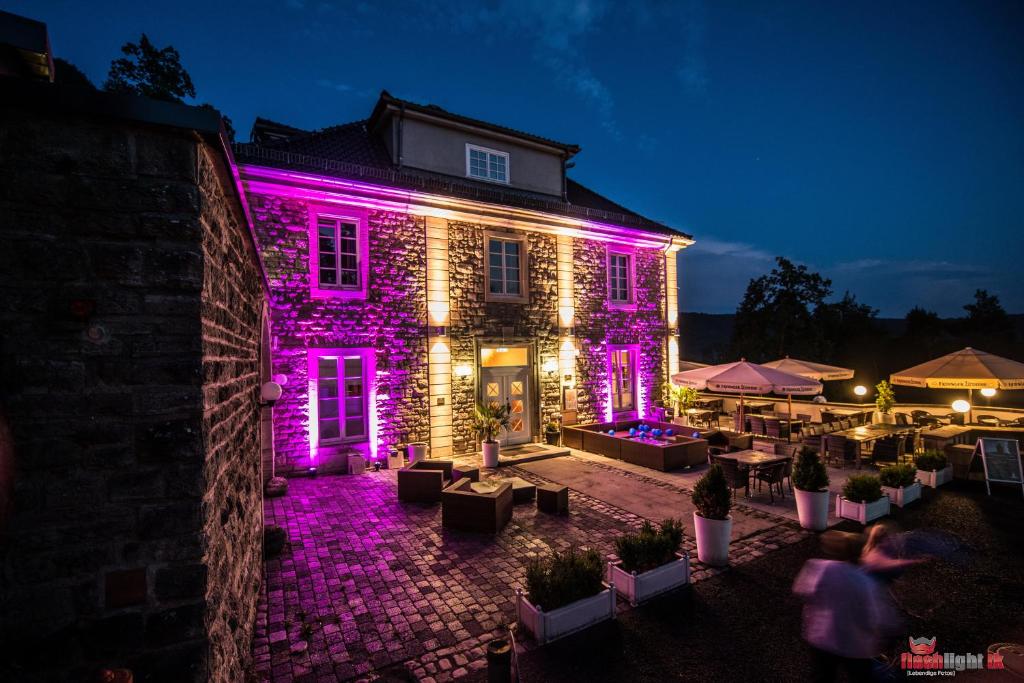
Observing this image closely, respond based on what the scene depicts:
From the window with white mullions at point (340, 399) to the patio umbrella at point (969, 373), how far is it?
13.5m

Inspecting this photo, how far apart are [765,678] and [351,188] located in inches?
439

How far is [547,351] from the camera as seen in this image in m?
13.5

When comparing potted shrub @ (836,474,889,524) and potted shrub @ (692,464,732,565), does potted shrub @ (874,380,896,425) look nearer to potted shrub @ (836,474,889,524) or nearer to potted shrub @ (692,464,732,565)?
potted shrub @ (836,474,889,524)

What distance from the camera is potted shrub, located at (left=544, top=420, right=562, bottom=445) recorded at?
12.9 meters

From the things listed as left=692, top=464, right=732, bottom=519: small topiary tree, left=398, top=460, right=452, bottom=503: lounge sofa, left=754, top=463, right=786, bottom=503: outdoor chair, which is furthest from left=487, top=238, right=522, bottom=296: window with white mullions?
left=692, top=464, right=732, bottom=519: small topiary tree

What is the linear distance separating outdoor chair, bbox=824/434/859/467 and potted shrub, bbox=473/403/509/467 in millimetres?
7801

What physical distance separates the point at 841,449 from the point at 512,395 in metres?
8.16

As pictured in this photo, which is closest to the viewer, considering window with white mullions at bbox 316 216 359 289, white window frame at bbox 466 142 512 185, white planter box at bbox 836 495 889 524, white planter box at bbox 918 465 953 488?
white planter box at bbox 836 495 889 524

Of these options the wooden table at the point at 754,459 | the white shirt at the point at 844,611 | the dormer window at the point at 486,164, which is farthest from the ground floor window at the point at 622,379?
the white shirt at the point at 844,611

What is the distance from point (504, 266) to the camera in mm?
12891

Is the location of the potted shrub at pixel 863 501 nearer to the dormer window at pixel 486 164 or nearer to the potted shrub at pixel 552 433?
the potted shrub at pixel 552 433

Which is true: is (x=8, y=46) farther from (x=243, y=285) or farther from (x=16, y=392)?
(x=243, y=285)

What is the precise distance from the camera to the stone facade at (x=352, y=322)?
9.88 meters

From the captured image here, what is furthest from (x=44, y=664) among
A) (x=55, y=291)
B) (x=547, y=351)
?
(x=547, y=351)
